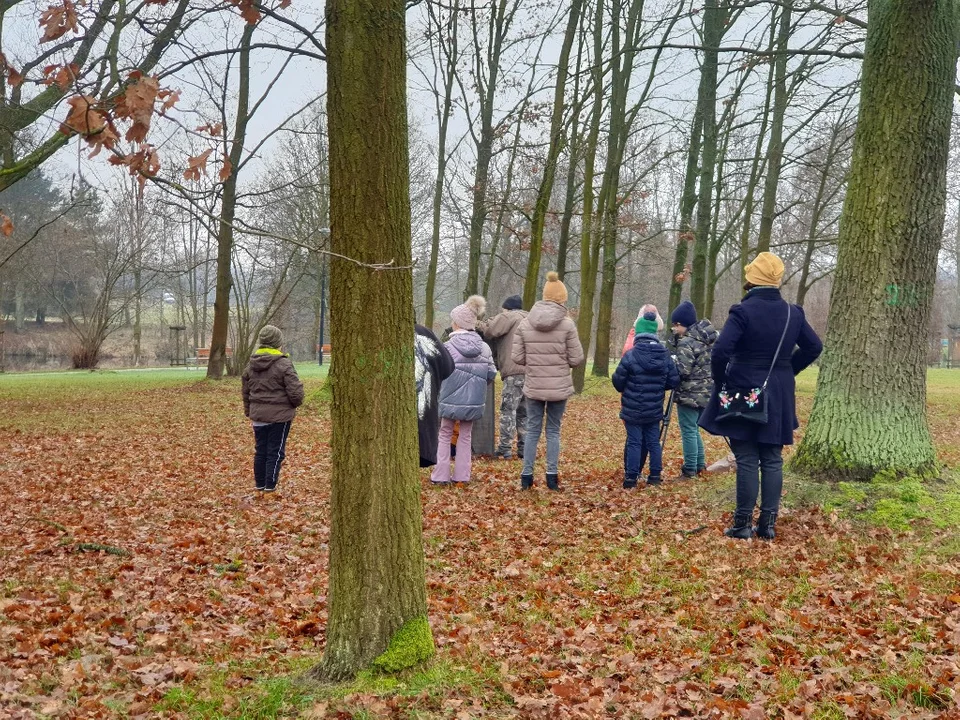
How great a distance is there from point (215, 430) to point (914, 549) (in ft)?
38.8

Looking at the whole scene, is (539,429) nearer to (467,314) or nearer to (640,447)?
(640,447)

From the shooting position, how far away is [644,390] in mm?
8578

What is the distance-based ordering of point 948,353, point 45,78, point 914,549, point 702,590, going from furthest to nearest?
1. point 948,353
2. point 914,549
3. point 702,590
4. point 45,78

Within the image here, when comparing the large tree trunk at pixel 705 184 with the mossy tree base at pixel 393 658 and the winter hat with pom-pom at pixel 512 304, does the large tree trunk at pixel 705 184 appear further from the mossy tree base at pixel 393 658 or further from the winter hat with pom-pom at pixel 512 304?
the mossy tree base at pixel 393 658

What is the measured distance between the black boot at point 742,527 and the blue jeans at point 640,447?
225cm

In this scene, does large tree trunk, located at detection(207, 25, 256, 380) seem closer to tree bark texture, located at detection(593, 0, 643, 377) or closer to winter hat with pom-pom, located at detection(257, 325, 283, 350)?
tree bark texture, located at detection(593, 0, 643, 377)

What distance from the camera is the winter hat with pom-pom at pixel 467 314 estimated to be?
362 inches

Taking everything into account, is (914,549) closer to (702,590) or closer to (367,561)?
(702,590)

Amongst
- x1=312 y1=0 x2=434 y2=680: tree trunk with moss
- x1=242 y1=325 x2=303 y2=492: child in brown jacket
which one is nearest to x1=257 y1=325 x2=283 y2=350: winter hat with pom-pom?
x1=242 y1=325 x2=303 y2=492: child in brown jacket

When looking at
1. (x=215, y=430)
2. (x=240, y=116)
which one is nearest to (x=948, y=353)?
(x=240, y=116)

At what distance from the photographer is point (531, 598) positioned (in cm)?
548

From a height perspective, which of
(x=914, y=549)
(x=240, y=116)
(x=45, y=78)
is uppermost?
(x=240, y=116)

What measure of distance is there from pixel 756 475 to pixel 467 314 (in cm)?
385

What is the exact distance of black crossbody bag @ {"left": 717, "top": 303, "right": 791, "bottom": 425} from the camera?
20.2 ft
